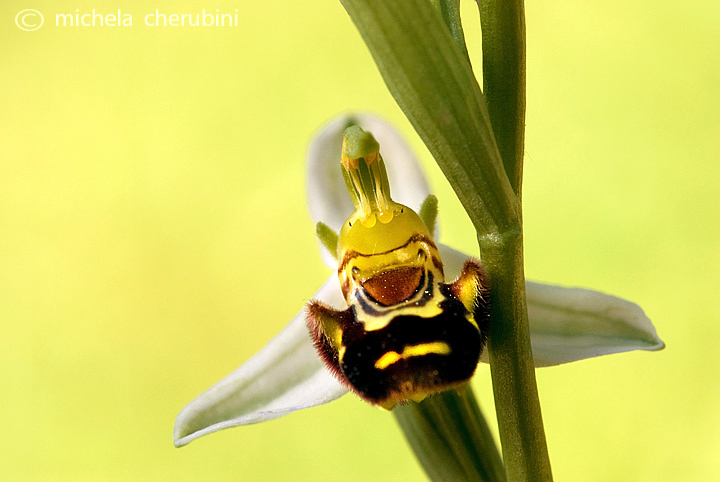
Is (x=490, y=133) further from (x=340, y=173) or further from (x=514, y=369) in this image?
(x=340, y=173)

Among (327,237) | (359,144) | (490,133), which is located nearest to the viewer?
(490,133)

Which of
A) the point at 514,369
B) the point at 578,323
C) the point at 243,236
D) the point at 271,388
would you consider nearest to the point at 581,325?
the point at 578,323

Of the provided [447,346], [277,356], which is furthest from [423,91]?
[277,356]

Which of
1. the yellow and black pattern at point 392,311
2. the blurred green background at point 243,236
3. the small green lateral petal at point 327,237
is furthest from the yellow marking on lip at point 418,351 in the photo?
the blurred green background at point 243,236

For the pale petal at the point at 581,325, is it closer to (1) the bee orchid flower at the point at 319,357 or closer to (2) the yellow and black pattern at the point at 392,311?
(1) the bee orchid flower at the point at 319,357

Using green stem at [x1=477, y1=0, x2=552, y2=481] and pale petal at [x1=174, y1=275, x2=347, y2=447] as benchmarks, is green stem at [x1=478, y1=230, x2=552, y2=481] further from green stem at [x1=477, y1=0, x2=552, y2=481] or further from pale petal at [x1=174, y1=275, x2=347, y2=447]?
pale petal at [x1=174, y1=275, x2=347, y2=447]

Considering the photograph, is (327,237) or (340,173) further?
(340,173)

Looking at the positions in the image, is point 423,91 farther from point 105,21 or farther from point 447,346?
point 105,21
